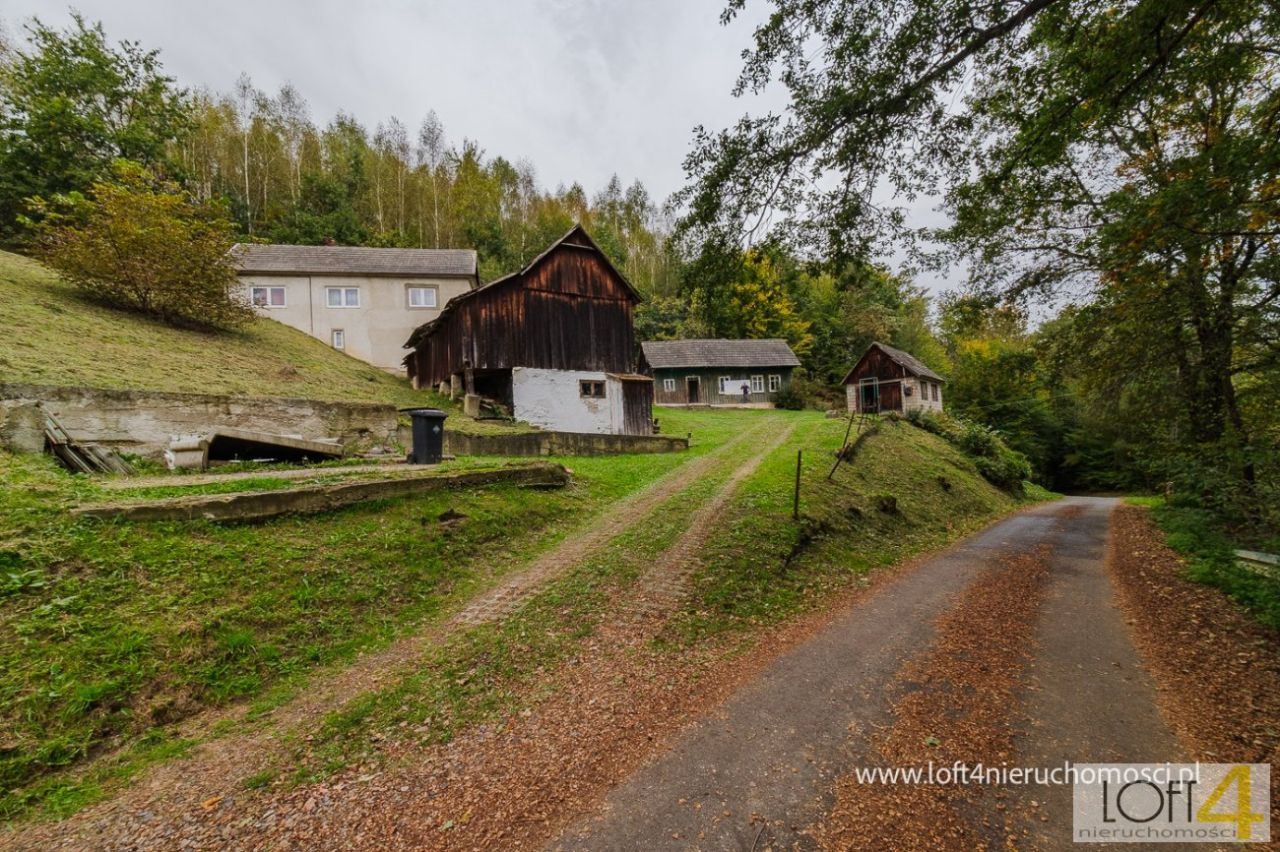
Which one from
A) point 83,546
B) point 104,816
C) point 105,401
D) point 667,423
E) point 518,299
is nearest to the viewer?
point 104,816

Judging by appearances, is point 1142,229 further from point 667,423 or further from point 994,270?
point 667,423

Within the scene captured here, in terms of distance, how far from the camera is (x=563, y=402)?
68.6 feet

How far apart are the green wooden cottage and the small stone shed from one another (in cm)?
535

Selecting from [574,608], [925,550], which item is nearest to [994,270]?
[925,550]

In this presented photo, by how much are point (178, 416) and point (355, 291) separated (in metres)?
22.6

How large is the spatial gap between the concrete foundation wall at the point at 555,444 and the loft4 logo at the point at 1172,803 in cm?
1364

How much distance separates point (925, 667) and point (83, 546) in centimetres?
934

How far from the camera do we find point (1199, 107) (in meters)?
8.35

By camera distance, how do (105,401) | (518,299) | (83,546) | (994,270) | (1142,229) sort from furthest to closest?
(518,299), (994,270), (105,401), (1142,229), (83,546)

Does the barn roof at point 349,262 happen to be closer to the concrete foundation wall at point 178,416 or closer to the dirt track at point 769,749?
the concrete foundation wall at point 178,416

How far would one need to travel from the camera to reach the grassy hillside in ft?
34.5

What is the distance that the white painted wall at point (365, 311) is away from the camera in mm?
28766

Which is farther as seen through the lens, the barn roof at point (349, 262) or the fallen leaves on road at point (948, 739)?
the barn roof at point (349, 262)

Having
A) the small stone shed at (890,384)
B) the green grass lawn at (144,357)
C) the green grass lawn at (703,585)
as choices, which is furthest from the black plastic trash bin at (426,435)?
the small stone shed at (890,384)
